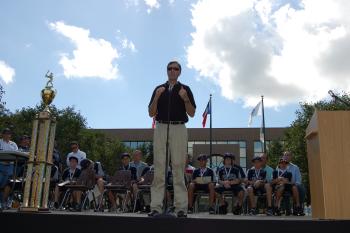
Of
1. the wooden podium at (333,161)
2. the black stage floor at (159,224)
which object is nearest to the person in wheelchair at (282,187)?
the wooden podium at (333,161)

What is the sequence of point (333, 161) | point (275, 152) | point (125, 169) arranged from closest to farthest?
1. point (333, 161)
2. point (125, 169)
3. point (275, 152)

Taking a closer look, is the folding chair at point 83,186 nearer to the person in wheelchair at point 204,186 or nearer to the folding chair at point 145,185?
the folding chair at point 145,185

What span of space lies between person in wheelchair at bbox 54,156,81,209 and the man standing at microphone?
18.6ft

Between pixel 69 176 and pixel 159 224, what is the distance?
7.46m

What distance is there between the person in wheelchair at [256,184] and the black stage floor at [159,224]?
6031 millimetres

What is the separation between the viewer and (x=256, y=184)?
10.2m

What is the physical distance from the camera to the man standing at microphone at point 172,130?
538cm

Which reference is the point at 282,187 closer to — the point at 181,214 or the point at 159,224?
the point at 181,214

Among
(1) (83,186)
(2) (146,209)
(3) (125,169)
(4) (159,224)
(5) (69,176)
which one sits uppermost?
(3) (125,169)

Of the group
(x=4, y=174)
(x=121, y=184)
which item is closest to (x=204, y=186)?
(x=121, y=184)

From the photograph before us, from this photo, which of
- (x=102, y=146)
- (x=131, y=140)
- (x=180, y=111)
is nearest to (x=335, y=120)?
(x=180, y=111)

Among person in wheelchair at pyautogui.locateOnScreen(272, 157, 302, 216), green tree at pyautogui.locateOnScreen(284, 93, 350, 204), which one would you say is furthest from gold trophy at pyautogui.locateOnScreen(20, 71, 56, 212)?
green tree at pyautogui.locateOnScreen(284, 93, 350, 204)

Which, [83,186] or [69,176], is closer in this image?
[83,186]

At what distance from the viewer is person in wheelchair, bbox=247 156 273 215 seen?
9.97 meters
